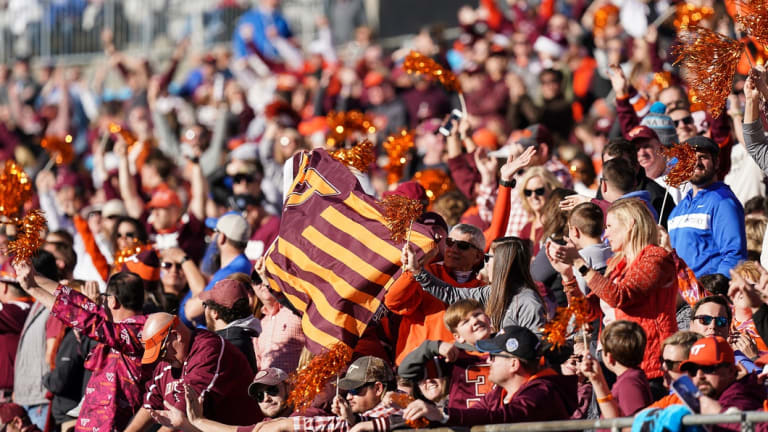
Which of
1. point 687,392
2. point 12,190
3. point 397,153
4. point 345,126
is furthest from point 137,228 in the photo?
point 687,392

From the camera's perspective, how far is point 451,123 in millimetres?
12492

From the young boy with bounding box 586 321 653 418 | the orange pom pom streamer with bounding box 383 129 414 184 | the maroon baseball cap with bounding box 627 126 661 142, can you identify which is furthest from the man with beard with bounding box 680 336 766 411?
the orange pom pom streamer with bounding box 383 129 414 184

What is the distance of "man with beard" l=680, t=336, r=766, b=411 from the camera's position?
6.82m

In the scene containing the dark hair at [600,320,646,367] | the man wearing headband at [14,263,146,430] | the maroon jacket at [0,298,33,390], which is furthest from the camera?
the maroon jacket at [0,298,33,390]

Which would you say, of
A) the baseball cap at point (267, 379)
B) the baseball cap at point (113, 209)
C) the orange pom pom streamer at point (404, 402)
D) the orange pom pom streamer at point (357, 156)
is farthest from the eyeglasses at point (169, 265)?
the orange pom pom streamer at point (404, 402)

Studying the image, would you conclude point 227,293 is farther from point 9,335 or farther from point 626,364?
point 626,364

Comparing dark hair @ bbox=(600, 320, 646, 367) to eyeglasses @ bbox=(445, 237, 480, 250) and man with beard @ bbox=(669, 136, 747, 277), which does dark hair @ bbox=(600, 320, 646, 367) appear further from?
man with beard @ bbox=(669, 136, 747, 277)

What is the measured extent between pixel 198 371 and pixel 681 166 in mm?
3317

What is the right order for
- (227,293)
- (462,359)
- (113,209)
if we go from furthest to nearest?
(113,209) → (227,293) → (462,359)

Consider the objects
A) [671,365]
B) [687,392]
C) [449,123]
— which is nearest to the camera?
[687,392]

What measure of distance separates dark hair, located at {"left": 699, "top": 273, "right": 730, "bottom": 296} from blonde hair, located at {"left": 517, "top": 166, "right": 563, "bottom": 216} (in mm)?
1774

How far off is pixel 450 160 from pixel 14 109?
471 inches

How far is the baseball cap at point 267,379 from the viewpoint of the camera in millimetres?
8508

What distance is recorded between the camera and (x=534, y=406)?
705 centimetres
